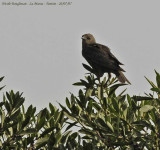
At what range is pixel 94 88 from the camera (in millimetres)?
5355

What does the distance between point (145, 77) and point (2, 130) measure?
75.2 inches

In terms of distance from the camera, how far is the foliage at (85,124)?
4.23 meters

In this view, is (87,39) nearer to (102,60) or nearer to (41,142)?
(102,60)

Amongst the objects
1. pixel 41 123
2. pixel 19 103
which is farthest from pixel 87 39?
pixel 41 123

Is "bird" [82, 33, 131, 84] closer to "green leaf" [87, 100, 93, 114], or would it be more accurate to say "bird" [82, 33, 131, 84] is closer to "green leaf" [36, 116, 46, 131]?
"green leaf" [87, 100, 93, 114]

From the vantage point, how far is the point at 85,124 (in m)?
4.66

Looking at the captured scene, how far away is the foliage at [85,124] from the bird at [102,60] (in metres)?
2.63

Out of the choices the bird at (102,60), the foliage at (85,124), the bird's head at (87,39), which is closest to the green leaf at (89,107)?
the foliage at (85,124)

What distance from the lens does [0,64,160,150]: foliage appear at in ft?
13.9

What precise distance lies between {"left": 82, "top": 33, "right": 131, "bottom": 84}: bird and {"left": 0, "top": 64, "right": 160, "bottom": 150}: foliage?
2.63 metres

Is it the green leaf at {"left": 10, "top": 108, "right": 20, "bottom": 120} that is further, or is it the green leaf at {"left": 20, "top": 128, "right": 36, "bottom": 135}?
the green leaf at {"left": 10, "top": 108, "right": 20, "bottom": 120}

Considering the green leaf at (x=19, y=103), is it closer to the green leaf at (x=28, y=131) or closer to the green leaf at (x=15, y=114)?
the green leaf at (x=15, y=114)

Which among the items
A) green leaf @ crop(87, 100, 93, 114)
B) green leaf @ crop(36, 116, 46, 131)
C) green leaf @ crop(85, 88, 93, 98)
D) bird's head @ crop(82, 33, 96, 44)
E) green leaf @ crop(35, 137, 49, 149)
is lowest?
green leaf @ crop(35, 137, 49, 149)

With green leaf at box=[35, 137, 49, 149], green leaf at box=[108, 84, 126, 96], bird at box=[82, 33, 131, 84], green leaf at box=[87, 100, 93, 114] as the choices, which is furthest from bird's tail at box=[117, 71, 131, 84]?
green leaf at box=[35, 137, 49, 149]
